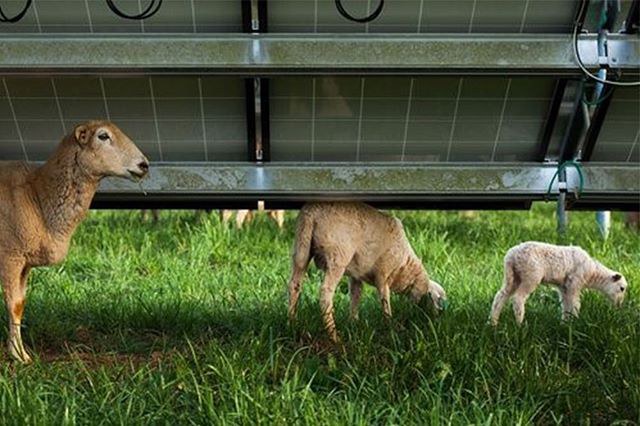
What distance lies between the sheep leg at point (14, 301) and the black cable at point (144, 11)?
1.17 metres

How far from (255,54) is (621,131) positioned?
177 cm

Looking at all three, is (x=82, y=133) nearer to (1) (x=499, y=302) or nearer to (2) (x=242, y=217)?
(1) (x=499, y=302)

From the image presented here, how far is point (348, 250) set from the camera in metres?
4.89

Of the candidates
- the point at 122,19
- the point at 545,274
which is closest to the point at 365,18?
the point at 122,19

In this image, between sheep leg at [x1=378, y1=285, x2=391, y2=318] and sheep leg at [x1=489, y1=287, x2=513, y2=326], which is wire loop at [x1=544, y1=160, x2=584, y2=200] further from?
sheep leg at [x1=378, y1=285, x2=391, y2=318]

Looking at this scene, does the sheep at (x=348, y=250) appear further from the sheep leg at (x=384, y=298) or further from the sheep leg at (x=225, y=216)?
the sheep leg at (x=225, y=216)

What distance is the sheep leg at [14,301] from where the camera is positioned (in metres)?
4.62

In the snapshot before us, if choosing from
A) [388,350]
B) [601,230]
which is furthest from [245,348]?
[601,230]

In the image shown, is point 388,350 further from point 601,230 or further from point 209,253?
point 601,230

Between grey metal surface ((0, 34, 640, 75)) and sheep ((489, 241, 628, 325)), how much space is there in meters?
1.19

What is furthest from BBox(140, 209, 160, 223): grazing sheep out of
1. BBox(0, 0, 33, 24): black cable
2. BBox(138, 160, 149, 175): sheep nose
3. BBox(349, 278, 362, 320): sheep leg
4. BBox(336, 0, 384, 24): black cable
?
BBox(336, 0, 384, 24): black cable

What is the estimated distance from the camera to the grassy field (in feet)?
12.6

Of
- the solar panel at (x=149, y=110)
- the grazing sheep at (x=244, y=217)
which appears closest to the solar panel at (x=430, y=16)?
the solar panel at (x=149, y=110)

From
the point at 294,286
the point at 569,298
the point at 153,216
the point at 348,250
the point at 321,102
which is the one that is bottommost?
the point at 153,216
